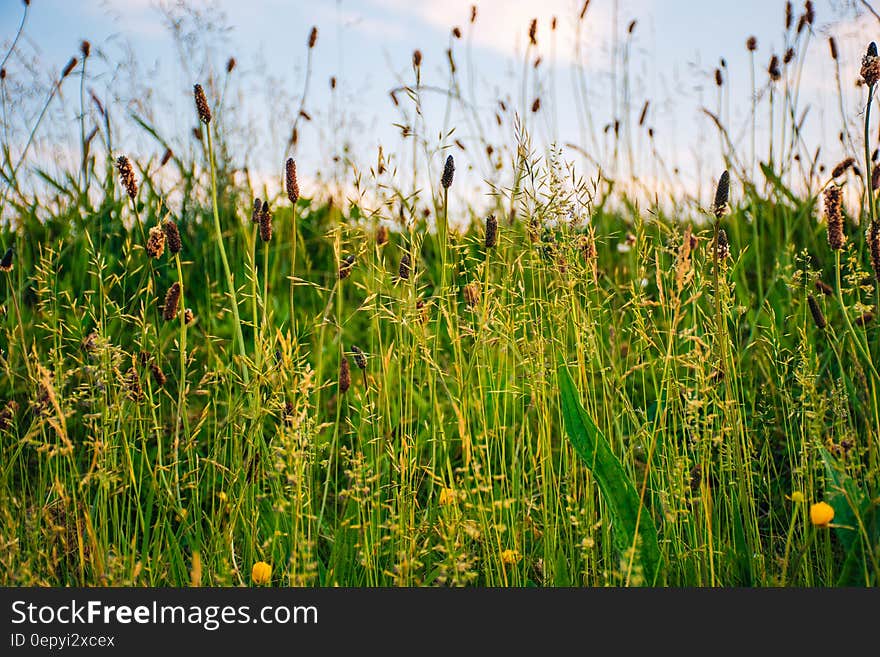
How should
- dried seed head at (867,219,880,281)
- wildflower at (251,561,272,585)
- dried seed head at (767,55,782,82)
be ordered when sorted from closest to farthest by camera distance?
dried seed head at (867,219,880,281) < wildflower at (251,561,272,585) < dried seed head at (767,55,782,82)

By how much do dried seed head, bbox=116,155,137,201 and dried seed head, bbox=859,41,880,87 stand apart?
1235 mm

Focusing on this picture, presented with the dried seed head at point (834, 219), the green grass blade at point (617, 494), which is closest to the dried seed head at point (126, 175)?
the green grass blade at point (617, 494)

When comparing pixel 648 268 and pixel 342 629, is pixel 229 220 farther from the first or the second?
pixel 342 629

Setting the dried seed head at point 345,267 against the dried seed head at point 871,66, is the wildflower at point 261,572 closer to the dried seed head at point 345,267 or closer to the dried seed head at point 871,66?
the dried seed head at point 345,267

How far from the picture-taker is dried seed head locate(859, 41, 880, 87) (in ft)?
3.69

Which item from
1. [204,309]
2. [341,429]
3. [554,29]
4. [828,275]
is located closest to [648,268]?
[828,275]

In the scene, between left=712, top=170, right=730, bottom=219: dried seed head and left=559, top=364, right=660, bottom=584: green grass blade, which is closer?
left=712, top=170, right=730, bottom=219: dried seed head

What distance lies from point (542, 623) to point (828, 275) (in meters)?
2.02

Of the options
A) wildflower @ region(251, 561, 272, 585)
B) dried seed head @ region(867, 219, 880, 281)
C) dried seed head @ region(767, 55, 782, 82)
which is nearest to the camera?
dried seed head @ region(867, 219, 880, 281)

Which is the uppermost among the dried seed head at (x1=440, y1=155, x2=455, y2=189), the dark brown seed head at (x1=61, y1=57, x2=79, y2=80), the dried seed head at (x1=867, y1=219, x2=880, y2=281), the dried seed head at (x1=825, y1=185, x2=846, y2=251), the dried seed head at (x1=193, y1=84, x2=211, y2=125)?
the dark brown seed head at (x1=61, y1=57, x2=79, y2=80)

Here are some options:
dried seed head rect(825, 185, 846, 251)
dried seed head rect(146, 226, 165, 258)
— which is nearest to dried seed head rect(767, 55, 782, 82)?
dried seed head rect(825, 185, 846, 251)

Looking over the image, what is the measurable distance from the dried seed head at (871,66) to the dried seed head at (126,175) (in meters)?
1.24

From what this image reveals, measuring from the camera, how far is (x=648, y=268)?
2.61m

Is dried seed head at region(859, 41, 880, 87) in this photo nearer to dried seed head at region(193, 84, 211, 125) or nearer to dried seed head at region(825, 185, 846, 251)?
dried seed head at region(825, 185, 846, 251)
